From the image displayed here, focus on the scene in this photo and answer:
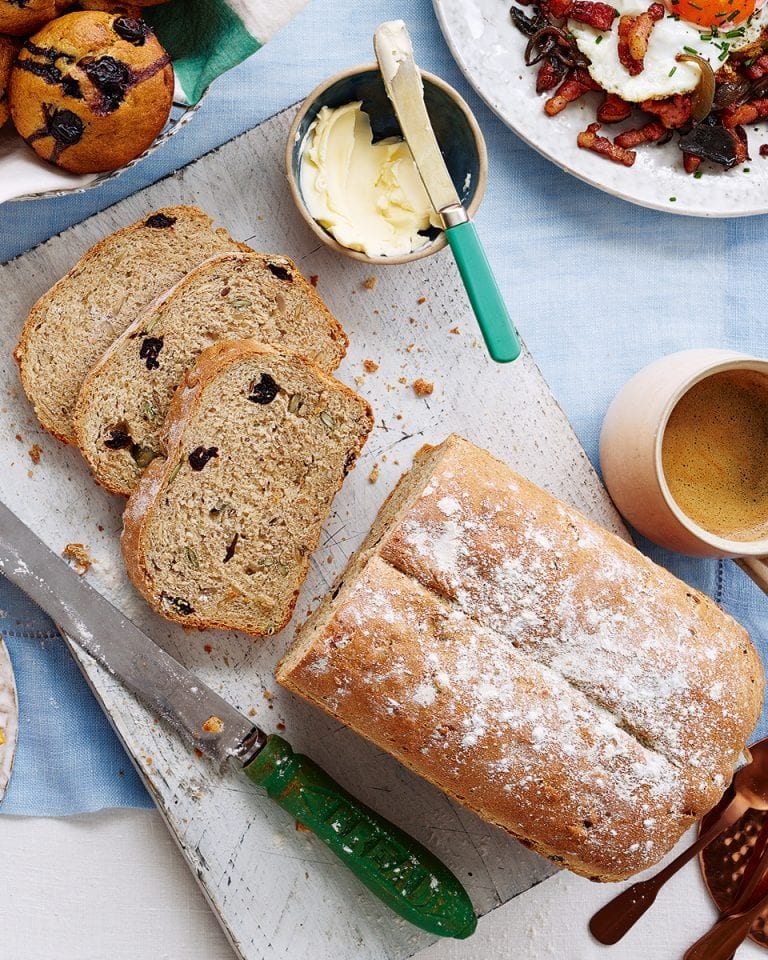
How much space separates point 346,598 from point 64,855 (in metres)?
1.37

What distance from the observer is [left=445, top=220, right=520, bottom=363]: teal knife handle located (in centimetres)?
260

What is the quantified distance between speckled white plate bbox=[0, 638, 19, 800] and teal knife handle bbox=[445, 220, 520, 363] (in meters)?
1.77

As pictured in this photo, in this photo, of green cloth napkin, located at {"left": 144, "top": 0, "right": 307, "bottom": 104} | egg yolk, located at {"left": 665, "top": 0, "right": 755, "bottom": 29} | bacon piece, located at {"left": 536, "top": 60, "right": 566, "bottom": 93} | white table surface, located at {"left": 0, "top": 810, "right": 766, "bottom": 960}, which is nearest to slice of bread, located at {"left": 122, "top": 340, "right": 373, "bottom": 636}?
green cloth napkin, located at {"left": 144, "top": 0, "right": 307, "bottom": 104}

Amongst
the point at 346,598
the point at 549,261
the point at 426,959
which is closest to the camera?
Result: the point at 346,598

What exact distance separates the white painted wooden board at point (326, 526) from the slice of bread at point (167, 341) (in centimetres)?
17

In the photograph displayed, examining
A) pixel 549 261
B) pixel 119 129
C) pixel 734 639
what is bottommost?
pixel 734 639

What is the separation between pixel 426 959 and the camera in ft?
9.45

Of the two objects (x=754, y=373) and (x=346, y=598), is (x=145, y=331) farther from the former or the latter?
(x=754, y=373)

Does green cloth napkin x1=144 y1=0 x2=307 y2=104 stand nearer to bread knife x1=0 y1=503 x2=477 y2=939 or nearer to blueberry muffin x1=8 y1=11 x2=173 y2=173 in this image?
blueberry muffin x1=8 y1=11 x2=173 y2=173

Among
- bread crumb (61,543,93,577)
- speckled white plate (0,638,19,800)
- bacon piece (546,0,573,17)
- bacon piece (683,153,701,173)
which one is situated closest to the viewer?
bread crumb (61,543,93,577)

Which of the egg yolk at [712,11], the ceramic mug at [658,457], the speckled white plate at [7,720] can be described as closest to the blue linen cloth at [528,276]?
the speckled white plate at [7,720]

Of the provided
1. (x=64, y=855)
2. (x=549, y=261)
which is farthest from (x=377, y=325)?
(x=64, y=855)

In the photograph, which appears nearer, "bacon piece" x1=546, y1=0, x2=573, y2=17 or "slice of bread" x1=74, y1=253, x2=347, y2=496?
"slice of bread" x1=74, y1=253, x2=347, y2=496

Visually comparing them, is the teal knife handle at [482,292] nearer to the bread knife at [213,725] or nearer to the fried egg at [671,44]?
the fried egg at [671,44]
